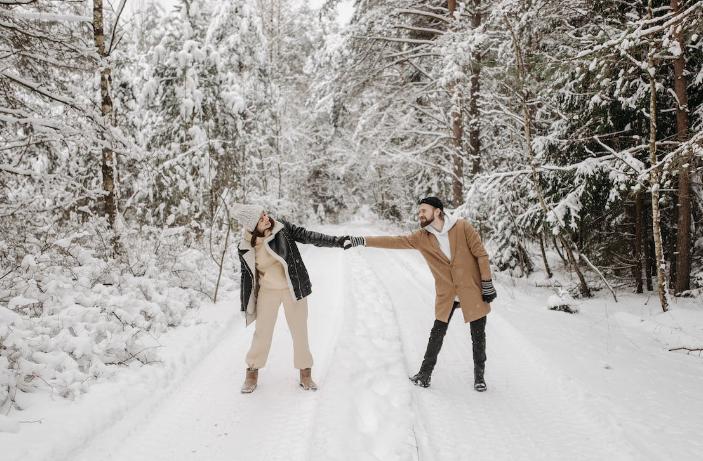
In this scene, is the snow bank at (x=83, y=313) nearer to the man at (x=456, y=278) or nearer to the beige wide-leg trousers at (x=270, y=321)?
the beige wide-leg trousers at (x=270, y=321)

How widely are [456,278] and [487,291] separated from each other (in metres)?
0.33

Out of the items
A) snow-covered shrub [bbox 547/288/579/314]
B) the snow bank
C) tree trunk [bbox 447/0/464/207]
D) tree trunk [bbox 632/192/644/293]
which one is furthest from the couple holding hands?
tree trunk [bbox 447/0/464/207]

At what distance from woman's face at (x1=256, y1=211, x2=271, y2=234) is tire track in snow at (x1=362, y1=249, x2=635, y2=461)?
2292 mm

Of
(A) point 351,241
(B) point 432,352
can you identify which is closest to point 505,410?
(B) point 432,352

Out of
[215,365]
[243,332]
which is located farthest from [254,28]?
[215,365]

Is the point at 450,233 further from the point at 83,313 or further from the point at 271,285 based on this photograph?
the point at 83,313

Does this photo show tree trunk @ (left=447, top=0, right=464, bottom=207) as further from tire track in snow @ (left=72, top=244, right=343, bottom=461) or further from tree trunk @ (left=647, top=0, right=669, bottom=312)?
tire track in snow @ (left=72, top=244, right=343, bottom=461)

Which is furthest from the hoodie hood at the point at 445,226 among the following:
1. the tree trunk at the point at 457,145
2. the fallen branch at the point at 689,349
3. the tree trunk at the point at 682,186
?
the tree trunk at the point at 457,145

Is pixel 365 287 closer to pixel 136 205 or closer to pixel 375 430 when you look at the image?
pixel 375 430

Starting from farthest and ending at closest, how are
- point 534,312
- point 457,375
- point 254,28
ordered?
point 254,28 → point 534,312 → point 457,375

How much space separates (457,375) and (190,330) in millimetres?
3777

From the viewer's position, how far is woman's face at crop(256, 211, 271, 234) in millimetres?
4328

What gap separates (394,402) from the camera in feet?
13.1

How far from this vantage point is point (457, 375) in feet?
15.5
